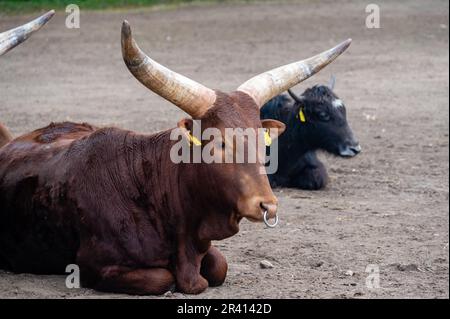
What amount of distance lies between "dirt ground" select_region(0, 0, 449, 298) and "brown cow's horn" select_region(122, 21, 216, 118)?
4.62 ft

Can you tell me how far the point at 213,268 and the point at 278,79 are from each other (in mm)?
1466

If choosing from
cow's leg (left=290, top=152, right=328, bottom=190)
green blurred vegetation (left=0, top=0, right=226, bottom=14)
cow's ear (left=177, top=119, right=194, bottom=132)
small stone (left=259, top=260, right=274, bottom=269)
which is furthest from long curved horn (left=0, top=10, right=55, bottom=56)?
green blurred vegetation (left=0, top=0, right=226, bottom=14)

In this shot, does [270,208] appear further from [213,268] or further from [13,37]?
[13,37]

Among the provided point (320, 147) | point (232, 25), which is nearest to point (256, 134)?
point (320, 147)

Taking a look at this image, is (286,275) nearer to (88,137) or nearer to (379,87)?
(88,137)

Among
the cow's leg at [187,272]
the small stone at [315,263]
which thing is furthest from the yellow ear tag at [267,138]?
the small stone at [315,263]

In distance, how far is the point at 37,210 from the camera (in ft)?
25.6

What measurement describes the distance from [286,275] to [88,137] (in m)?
1.89

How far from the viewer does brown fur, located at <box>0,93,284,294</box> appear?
7246 mm

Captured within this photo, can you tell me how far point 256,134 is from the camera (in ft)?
23.6

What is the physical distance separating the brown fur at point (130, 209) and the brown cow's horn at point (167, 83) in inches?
3.5

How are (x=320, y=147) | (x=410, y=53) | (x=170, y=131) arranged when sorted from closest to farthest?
(x=170, y=131) → (x=320, y=147) → (x=410, y=53)

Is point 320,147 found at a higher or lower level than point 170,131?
lower

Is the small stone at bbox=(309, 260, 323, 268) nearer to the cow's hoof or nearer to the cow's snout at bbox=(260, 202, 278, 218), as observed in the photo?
the cow's hoof
